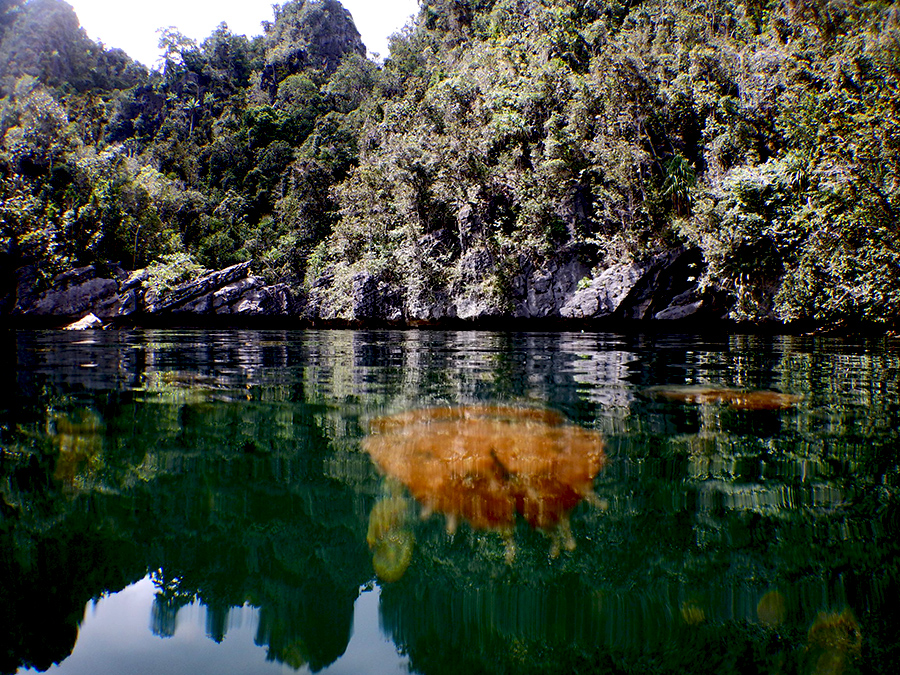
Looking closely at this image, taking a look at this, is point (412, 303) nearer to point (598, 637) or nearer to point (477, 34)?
point (477, 34)

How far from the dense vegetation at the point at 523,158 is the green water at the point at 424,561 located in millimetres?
11471

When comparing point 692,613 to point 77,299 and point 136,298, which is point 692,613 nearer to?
point 136,298

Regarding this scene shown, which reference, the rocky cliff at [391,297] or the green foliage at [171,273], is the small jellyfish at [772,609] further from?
the green foliage at [171,273]

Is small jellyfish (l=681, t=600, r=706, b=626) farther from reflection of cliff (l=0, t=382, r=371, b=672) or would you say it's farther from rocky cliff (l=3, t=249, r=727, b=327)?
rocky cliff (l=3, t=249, r=727, b=327)

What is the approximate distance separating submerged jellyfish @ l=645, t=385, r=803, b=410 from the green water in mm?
643

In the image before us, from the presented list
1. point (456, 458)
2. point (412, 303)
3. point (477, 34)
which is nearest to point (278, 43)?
point (477, 34)

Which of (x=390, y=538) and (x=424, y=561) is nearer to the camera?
(x=424, y=561)

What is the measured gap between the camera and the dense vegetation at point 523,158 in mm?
11125

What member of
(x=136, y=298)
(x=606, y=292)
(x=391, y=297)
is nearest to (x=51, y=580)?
(x=606, y=292)

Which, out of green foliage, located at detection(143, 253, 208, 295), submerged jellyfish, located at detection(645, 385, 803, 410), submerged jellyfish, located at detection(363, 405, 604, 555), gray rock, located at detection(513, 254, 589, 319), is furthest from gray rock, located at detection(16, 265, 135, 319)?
submerged jellyfish, located at detection(645, 385, 803, 410)

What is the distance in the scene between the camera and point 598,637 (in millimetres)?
932

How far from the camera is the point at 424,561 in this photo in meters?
1.20

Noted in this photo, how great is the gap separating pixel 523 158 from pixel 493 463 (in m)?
18.5

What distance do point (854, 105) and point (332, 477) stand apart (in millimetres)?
14059
